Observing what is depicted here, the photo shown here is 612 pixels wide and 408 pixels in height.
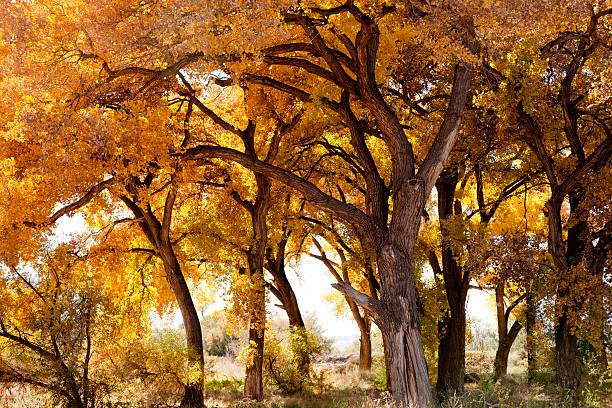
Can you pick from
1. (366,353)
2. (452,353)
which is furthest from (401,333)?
(366,353)

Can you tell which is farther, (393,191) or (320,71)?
(320,71)

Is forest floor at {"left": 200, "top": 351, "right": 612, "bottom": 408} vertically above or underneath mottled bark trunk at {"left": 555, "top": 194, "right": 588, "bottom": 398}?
underneath

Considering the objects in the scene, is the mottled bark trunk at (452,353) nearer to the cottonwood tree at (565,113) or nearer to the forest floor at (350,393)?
the forest floor at (350,393)

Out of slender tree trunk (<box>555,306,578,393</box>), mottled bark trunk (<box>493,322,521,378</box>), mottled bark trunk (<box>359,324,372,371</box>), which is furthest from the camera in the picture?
mottled bark trunk (<box>359,324,372,371</box>)

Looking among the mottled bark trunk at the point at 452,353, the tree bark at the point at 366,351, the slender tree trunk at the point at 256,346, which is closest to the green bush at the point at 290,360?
the slender tree trunk at the point at 256,346

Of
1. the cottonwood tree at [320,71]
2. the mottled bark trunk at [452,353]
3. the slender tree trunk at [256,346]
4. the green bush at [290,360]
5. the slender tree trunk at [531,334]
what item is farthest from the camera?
the green bush at [290,360]

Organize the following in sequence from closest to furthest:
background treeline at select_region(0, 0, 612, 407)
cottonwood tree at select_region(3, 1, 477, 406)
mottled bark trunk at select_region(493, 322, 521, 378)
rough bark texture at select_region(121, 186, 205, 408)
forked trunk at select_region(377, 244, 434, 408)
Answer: cottonwood tree at select_region(3, 1, 477, 406)
background treeline at select_region(0, 0, 612, 407)
forked trunk at select_region(377, 244, 434, 408)
rough bark texture at select_region(121, 186, 205, 408)
mottled bark trunk at select_region(493, 322, 521, 378)

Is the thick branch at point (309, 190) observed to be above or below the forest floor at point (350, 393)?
above

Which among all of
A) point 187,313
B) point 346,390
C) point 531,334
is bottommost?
point 346,390

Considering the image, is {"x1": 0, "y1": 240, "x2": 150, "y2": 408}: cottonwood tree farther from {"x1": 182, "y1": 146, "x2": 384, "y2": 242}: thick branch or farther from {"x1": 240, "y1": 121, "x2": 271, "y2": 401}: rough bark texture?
{"x1": 182, "y1": 146, "x2": 384, "y2": 242}: thick branch

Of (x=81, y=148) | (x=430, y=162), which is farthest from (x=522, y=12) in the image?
(x=81, y=148)

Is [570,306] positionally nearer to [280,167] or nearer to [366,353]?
[280,167]

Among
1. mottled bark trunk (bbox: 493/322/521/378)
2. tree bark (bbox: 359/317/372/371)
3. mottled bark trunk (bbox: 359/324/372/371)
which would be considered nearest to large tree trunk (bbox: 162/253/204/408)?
tree bark (bbox: 359/317/372/371)

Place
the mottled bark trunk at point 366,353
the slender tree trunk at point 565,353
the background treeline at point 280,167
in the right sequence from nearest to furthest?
the background treeline at point 280,167
the slender tree trunk at point 565,353
the mottled bark trunk at point 366,353
